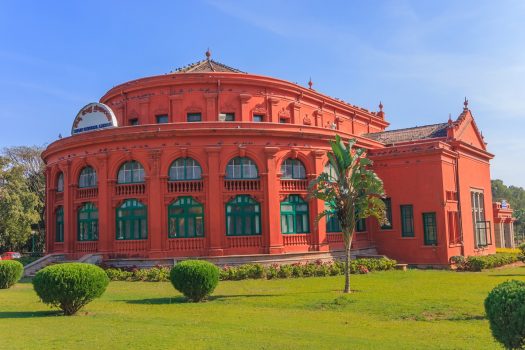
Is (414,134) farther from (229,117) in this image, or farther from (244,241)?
(244,241)

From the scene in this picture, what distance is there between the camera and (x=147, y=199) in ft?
93.4

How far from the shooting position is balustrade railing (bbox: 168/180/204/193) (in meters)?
28.4

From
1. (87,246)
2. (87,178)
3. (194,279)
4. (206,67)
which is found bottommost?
(194,279)

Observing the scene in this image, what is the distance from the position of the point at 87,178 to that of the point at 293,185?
12.5m

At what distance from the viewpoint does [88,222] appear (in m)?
30.5

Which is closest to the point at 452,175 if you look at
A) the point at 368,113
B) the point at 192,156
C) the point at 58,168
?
the point at 368,113

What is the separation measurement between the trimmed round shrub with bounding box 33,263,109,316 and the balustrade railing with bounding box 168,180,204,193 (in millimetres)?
12739

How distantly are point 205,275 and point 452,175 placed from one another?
21.0 metres

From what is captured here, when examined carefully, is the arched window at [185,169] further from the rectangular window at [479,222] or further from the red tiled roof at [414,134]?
the rectangular window at [479,222]

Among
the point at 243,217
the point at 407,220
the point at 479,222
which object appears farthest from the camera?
the point at 479,222

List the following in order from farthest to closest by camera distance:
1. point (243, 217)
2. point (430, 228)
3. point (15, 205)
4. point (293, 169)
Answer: point (15, 205) < point (430, 228) < point (293, 169) < point (243, 217)

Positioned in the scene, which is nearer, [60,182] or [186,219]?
[186,219]

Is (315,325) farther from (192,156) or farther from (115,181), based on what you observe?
(115,181)

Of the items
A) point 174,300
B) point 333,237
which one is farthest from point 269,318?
point 333,237
